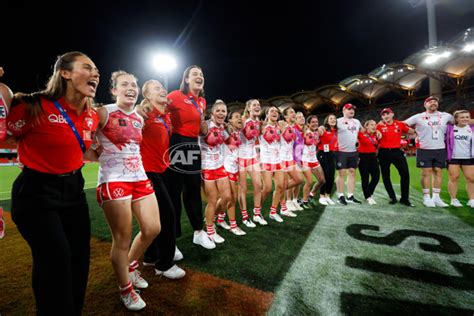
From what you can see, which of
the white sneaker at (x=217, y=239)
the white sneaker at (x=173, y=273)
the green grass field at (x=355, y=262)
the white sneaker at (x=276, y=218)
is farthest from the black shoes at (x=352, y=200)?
the white sneaker at (x=173, y=273)

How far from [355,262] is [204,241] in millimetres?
2020

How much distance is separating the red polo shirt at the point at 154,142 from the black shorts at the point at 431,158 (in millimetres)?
6396

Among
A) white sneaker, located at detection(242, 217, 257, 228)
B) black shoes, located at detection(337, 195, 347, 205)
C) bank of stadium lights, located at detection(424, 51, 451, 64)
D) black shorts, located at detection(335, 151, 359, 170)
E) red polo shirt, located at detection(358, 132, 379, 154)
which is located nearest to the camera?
white sneaker, located at detection(242, 217, 257, 228)

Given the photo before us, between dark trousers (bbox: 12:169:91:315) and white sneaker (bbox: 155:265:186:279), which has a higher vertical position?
dark trousers (bbox: 12:169:91:315)

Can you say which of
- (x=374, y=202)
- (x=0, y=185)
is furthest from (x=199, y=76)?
(x=0, y=185)

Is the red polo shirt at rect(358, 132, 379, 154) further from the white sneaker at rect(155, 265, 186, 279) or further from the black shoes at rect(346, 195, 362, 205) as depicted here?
the white sneaker at rect(155, 265, 186, 279)

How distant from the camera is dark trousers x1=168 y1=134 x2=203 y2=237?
124 inches

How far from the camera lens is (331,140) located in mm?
6504

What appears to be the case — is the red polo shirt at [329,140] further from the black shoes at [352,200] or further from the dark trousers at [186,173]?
the dark trousers at [186,173]

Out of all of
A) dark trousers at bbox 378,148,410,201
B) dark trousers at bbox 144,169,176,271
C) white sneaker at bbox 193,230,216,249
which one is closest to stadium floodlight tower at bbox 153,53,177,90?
white sneaker at bbox 193,230,216,249

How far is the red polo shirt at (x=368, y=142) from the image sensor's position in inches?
258

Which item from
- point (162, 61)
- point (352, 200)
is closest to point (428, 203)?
point (352, 200)

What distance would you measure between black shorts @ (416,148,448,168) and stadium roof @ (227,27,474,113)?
18.0 metres

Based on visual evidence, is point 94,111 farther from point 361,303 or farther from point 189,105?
point 361,303
